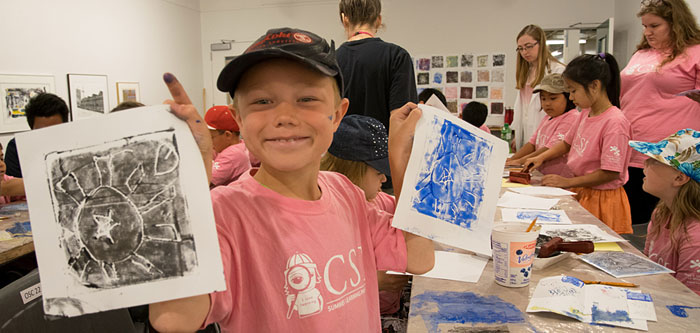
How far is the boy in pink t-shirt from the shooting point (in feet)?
9.54

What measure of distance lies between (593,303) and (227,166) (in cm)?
231

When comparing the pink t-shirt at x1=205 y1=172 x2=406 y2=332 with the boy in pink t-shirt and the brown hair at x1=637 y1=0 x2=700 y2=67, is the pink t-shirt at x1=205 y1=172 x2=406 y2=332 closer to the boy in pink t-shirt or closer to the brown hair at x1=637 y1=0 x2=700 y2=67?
the boy in pink t-shirt

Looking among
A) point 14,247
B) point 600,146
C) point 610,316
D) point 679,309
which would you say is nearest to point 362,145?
point 610,316

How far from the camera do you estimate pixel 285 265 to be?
81 centimetres

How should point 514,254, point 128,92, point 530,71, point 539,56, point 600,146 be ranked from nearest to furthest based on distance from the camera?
point 514,254 < point 600,146 < point 539,56 < point 530,71 < point 128,92

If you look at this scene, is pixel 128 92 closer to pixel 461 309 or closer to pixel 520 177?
pixel 520 177

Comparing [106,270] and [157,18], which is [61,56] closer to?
[157,18]

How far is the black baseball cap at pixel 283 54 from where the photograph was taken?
0.76 m

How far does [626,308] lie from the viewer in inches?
42.6

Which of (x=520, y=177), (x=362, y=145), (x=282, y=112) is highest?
(x=282, y=112)

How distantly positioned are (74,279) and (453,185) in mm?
759

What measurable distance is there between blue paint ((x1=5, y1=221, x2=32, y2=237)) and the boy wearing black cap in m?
1.68

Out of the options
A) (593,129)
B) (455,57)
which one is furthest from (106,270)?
(455,57)

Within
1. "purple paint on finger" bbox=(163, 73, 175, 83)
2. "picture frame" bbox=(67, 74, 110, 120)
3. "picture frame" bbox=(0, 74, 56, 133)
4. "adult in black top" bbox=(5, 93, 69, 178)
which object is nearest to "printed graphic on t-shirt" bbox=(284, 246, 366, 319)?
"purple paint on finger" bbox=(163, 73, 175, 83)
